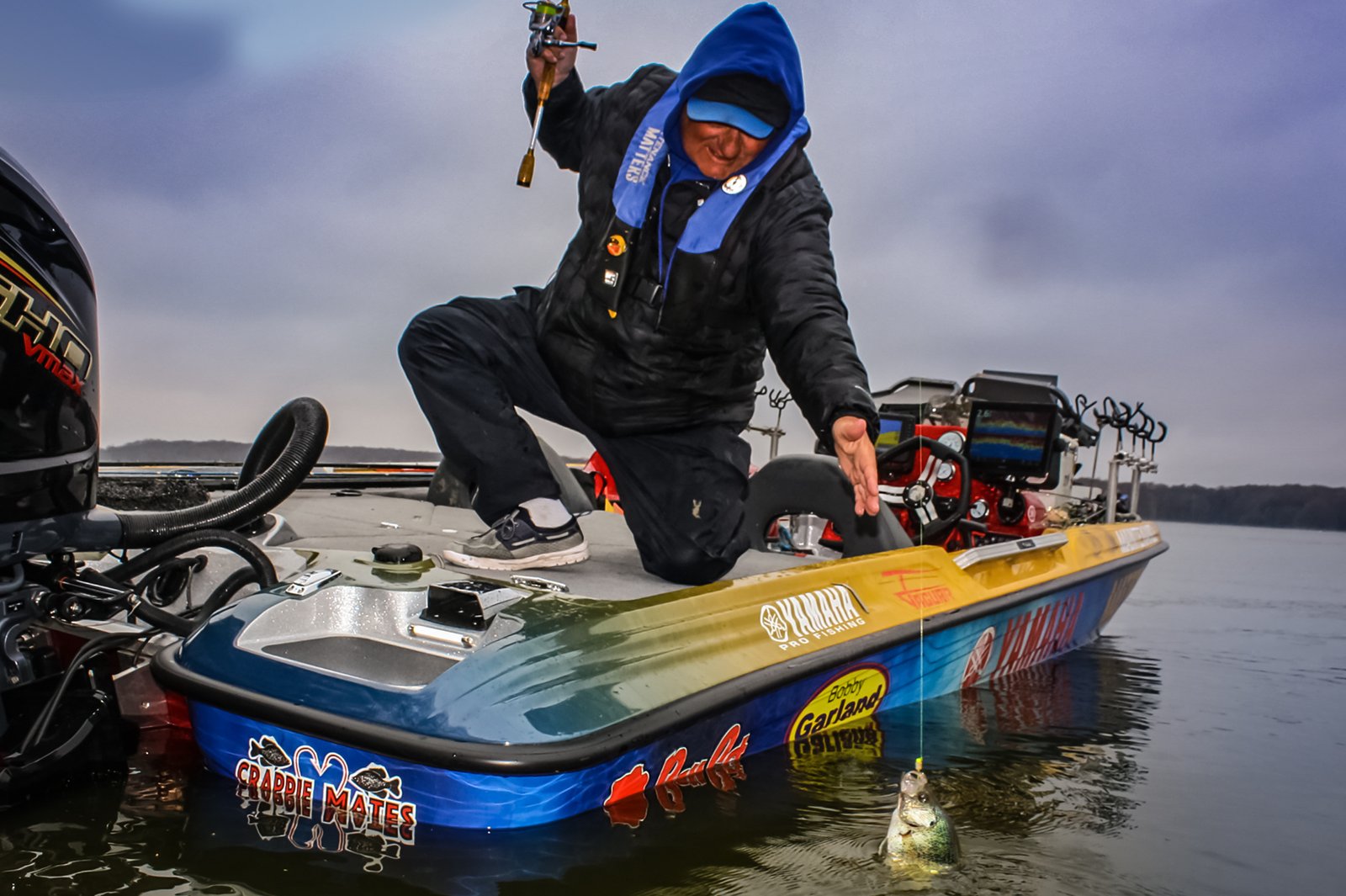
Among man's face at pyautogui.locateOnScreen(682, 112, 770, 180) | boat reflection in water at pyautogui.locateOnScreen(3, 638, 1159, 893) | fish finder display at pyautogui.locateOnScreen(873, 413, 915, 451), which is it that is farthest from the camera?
fish finder display at pyautogui.locateOnScreen(873, 413, 915, 451)

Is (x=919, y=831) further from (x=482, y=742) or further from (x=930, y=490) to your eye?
(x=930, y=490)

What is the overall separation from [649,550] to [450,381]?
2.70 ft

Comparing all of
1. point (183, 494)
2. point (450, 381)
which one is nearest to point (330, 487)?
point (183, 494)

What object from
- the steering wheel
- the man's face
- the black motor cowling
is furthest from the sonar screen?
the black motor cowling

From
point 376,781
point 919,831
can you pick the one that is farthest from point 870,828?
point 376,781

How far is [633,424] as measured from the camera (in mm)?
3236

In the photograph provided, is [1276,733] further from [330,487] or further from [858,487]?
[330,487]

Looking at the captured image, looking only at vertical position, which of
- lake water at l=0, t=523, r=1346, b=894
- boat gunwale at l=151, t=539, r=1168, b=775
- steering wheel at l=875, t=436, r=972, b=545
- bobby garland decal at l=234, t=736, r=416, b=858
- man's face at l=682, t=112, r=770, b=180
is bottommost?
lake water at l=0, t=523, r=1346, b=894

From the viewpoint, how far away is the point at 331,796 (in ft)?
6.73

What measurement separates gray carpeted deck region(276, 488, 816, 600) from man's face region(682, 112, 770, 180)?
1.24 metres

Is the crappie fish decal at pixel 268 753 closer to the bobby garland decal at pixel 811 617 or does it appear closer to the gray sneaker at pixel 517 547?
the gray sneaker at pixel 517 547

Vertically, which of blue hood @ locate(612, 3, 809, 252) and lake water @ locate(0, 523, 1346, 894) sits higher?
blue hood @ locate(612, 3, 809, 252)

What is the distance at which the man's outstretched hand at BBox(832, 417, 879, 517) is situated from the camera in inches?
87.6

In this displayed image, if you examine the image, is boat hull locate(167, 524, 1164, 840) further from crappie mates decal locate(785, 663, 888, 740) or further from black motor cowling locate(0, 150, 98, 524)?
black motor cowling locate(0, 150, 98, 524)
